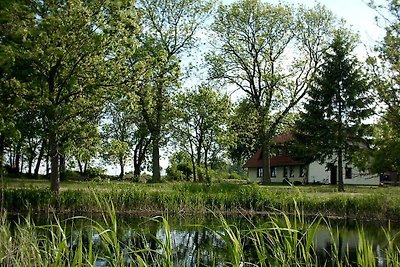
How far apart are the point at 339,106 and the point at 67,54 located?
20796 mm

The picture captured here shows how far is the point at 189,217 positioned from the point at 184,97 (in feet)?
70.1

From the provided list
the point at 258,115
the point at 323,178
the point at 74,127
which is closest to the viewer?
the point at 74,127

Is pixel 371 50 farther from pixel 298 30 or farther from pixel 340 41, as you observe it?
pixel 298 30

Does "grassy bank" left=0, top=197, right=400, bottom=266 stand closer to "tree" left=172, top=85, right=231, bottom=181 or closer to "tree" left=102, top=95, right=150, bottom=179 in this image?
"tree" left=102, top=95, right=150, bottom=179

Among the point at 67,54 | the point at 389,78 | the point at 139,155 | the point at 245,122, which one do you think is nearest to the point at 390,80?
the point at 389,78

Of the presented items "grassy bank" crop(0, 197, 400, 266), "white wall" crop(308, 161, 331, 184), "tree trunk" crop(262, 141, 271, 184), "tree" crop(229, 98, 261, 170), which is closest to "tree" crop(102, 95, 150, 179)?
"tree" crop(229, 98, 261, 170)

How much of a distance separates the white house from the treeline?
6732 millimetres

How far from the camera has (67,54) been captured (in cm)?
1994

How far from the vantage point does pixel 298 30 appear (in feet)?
144

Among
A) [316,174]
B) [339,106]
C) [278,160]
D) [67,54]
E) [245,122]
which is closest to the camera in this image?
[67,54]

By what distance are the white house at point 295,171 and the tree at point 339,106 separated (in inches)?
284

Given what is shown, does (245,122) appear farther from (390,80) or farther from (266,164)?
(390,80)

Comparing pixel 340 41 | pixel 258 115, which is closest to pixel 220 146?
pixel 258 115

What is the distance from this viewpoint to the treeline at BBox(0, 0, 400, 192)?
1970 cm
